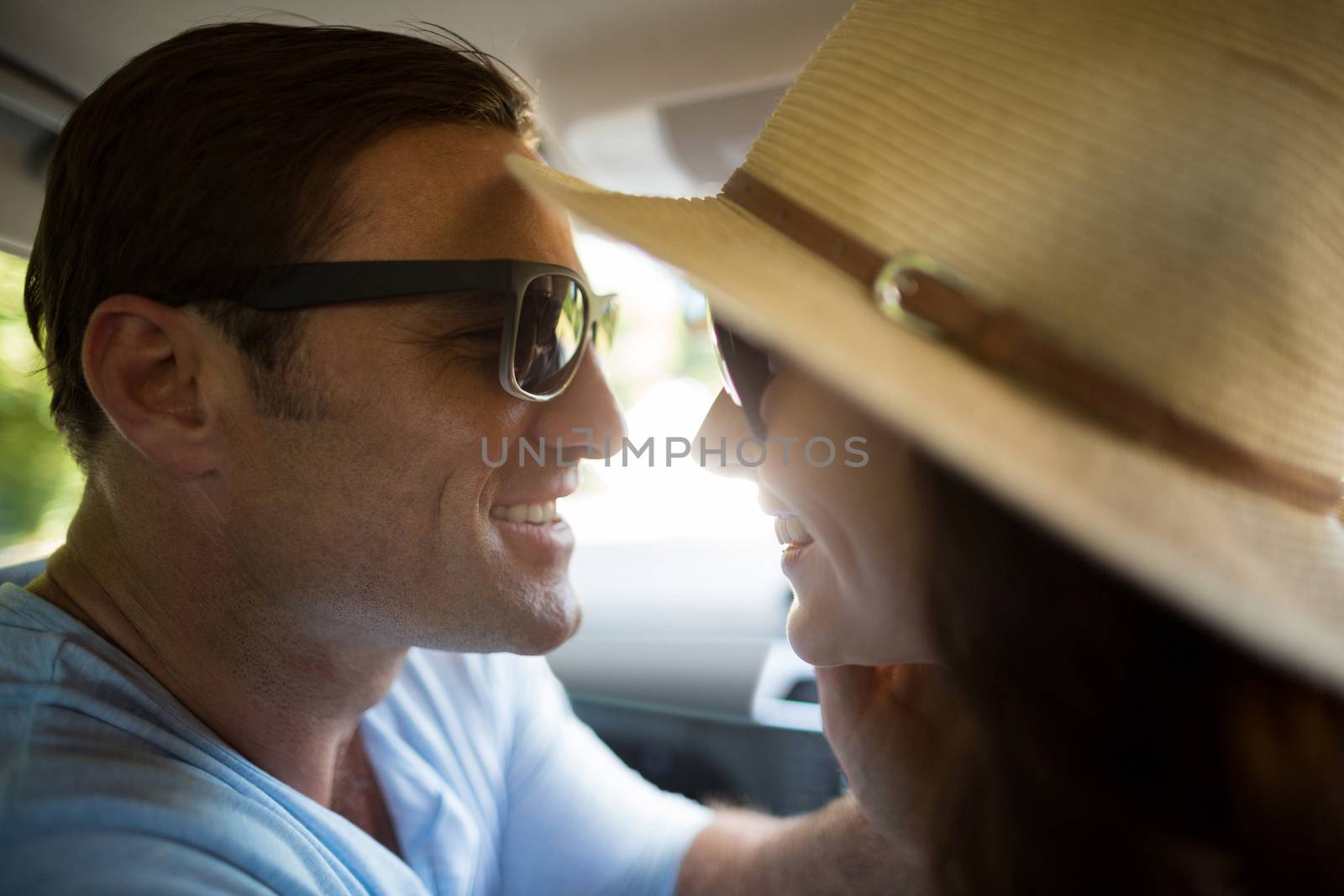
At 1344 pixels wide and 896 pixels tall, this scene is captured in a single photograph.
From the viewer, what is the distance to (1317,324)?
2.88 ft

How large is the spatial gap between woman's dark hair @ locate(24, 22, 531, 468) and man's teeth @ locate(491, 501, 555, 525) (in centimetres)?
42

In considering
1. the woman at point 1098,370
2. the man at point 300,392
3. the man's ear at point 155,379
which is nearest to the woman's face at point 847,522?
the woman at point 1098,370

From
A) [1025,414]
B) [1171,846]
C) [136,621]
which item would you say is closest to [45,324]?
[136,621]

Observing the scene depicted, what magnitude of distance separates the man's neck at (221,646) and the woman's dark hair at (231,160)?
1.00ft

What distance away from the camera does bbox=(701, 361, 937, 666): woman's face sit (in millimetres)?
1128

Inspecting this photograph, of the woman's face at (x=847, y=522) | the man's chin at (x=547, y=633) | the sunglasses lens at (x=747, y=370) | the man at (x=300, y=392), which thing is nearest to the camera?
the woman's face at (x=847, y=522)

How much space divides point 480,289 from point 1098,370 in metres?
1.08

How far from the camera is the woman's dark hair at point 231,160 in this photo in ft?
5.11

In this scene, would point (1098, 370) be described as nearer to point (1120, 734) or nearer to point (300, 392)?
point (1120, 734)

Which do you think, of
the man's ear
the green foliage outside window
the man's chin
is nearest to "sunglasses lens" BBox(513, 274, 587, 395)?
the man's chin

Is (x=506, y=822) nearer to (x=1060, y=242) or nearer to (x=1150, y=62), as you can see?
(x=1060, y=242)

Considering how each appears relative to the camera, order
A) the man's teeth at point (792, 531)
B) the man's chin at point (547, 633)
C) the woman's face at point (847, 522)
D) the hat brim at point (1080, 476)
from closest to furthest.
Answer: the hat brim at point (1080, 476)
the woman's face at point (847, 522)
the man's teeth at point (792, 531)
the man's chin at point (547, 633)

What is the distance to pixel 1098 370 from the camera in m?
0.85

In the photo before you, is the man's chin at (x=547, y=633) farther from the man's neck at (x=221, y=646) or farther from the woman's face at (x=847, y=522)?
the woman's face at (x=847, y=522)
